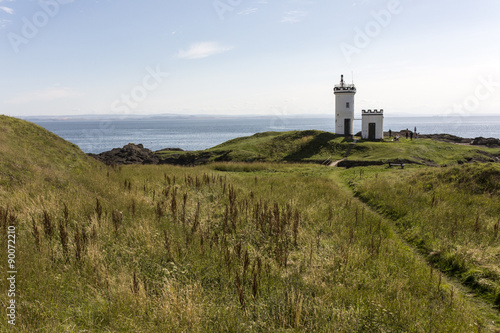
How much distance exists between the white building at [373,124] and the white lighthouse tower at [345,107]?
7.40 ft

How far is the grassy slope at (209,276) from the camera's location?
5168 millimetres

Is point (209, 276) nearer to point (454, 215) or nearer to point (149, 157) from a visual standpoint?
point (454, 215)

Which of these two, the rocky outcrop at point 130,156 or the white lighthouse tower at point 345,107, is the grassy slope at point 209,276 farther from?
the white lighthouse tower at point 345,107

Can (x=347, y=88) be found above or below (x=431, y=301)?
above

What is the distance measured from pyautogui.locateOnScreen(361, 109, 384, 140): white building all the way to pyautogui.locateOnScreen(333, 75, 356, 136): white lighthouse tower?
2.25m

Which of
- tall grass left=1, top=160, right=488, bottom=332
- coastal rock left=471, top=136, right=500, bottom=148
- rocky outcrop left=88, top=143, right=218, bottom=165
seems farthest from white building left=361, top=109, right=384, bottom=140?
tall grass left=1, top=160, right=488, bottom=332

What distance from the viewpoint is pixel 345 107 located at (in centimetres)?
4900

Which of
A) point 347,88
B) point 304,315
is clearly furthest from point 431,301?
point 347,88

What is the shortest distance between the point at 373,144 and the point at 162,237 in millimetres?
37372

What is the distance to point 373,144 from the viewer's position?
4038 centimetres

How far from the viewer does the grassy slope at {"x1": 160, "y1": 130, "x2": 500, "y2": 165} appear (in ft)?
115

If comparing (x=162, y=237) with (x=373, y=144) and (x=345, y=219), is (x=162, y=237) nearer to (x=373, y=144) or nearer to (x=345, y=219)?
(x=345, y=219)

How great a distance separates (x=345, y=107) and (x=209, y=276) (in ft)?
154

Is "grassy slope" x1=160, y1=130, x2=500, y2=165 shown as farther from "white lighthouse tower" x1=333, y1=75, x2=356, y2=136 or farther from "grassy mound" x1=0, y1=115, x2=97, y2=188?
"grassy mound" x1=0, y1=115, x2=97, y2=188
